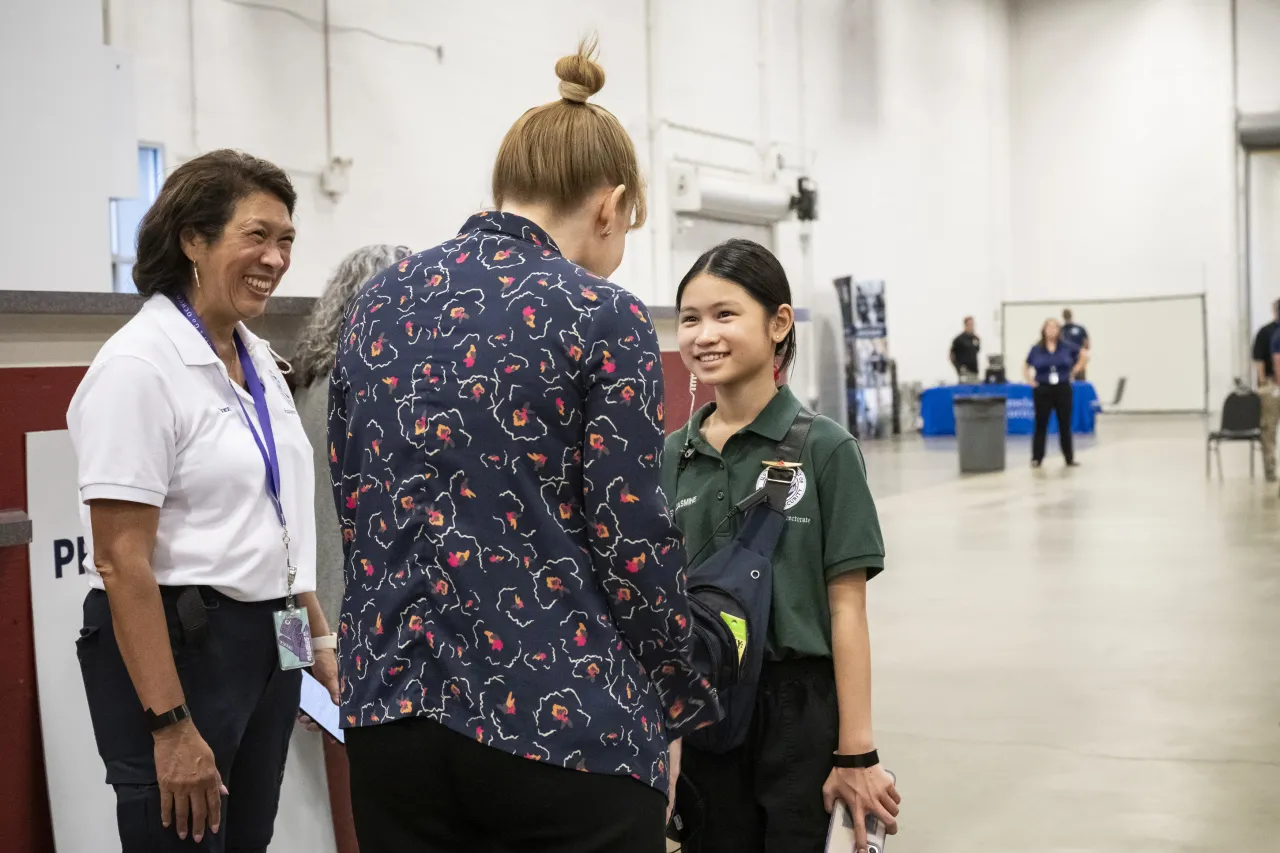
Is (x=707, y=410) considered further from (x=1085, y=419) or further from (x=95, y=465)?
(x=1085, y=419)

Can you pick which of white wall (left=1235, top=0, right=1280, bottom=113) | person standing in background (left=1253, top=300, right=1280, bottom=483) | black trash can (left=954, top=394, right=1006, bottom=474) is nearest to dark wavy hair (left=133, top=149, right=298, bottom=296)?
person standing in background (left=1253, top=300, right=1280, bottom=483)

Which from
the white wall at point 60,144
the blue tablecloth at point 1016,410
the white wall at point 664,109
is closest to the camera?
the white wall at point 60,144

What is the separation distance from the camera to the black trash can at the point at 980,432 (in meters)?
12.2

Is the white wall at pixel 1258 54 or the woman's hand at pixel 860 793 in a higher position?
the white wall at pixel 1258 54

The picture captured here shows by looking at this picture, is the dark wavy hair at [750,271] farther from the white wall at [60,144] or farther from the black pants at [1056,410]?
the black pants at [1056,410]

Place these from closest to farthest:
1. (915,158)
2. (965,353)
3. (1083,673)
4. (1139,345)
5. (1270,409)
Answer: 1. (1083,673)
2. (1270,409)
3. (965,353)
4. (915,158)
5. (1139,345)

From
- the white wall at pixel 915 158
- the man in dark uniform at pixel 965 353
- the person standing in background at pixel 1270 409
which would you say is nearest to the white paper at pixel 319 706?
the person standing in background at pixel 1270 409

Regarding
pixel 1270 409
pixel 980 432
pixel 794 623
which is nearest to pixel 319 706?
pixel 794 623

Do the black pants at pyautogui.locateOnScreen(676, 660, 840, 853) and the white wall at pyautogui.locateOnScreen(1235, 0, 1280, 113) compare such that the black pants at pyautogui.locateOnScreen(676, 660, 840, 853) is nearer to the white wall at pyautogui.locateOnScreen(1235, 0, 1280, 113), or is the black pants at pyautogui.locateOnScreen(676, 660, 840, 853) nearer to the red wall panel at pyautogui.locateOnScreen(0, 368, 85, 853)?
the red wall panel at pyautogui.locateOnScreen(0, 368, 85, 853)

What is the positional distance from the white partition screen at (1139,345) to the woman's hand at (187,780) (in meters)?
20.3

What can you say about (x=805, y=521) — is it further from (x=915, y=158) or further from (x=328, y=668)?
(x=915, y=158)

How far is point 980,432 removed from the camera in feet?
40.6

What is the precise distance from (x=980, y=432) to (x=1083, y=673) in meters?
7.66

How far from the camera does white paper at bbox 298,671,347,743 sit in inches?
90.4
